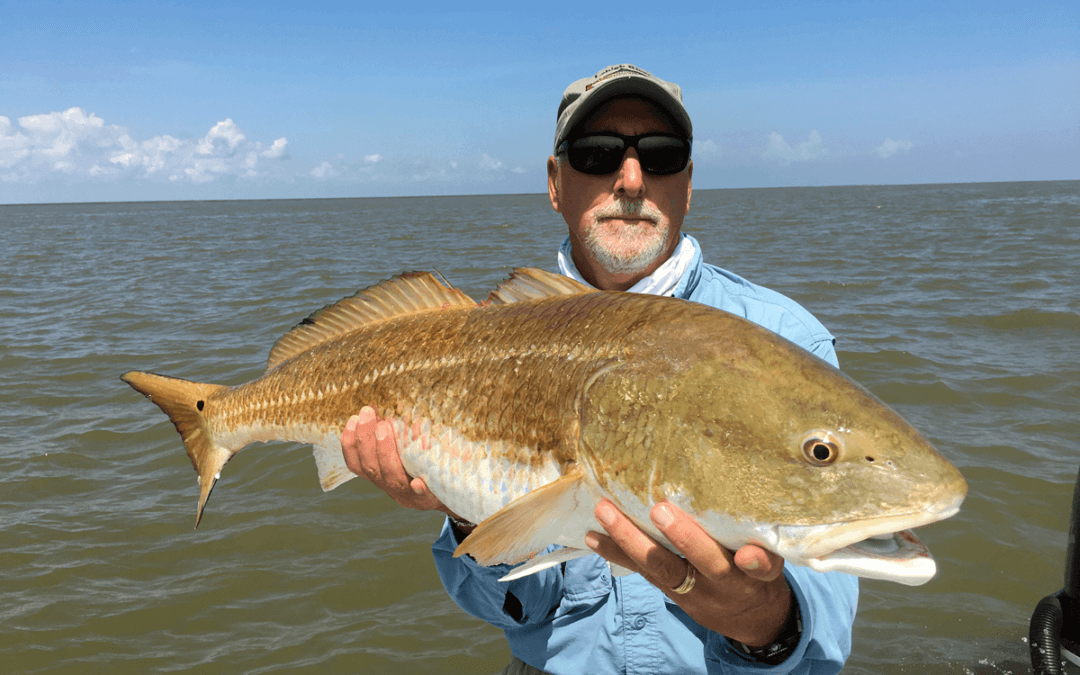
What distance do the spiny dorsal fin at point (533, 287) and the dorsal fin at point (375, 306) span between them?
0.53 feet

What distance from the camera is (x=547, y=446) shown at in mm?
1989

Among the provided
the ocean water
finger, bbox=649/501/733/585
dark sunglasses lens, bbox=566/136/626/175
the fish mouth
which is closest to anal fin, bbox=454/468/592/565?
finger, bbox=649/501/733/585

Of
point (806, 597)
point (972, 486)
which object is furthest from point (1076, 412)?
point (806, 597)

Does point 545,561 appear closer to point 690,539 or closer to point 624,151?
point 690,539

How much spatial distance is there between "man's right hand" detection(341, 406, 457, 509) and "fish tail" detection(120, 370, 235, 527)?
37.7 inches

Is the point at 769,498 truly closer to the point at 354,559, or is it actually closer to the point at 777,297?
the point at 777,297

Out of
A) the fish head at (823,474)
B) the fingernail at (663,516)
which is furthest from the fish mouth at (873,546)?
the fingernail at (663,516)

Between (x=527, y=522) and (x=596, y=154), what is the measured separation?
2.05 metres

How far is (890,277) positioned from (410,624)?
16070 mm

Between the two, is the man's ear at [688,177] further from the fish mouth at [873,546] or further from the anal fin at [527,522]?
the fish mouth at [873,546]

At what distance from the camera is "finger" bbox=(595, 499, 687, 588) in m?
1.80

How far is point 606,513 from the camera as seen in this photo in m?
1.82

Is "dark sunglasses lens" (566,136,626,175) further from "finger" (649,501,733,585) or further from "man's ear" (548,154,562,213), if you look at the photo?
"finger" (649,501,733,585)

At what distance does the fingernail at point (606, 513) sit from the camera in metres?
1.81
